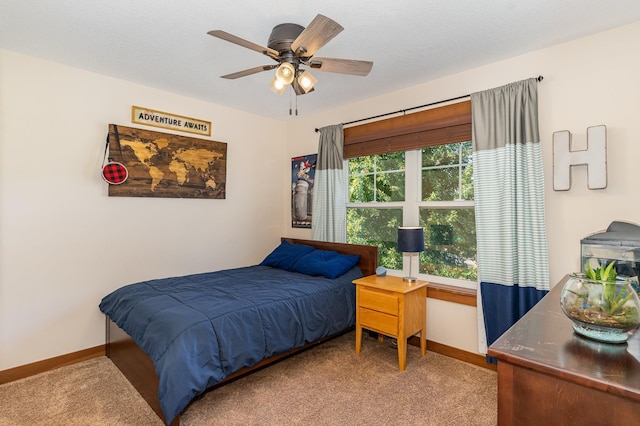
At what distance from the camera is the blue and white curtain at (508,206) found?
241cm

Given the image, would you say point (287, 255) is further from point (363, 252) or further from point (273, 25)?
point (273, 25)

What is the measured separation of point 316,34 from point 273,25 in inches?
22.5

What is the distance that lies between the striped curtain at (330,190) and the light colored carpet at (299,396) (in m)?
1.44

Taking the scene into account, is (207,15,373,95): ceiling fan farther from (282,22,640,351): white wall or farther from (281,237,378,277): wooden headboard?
(281,237,378,277): wooden headboard

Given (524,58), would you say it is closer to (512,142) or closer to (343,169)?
(512,142)

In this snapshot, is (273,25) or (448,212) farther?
(448,212)

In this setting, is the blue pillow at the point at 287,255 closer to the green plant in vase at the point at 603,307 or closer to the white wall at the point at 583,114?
the white wall at the point at 583,114

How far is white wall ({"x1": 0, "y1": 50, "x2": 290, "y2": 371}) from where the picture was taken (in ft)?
8.34

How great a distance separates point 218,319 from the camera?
214 cm

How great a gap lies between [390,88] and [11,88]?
127 inches

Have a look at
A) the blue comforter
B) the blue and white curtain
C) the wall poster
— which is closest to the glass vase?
the blue and white curtain

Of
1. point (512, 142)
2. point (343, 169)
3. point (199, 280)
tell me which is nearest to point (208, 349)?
point (199, 280)

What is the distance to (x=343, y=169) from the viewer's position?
372cm

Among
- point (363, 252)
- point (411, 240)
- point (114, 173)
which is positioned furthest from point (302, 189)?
point (114, 173)
